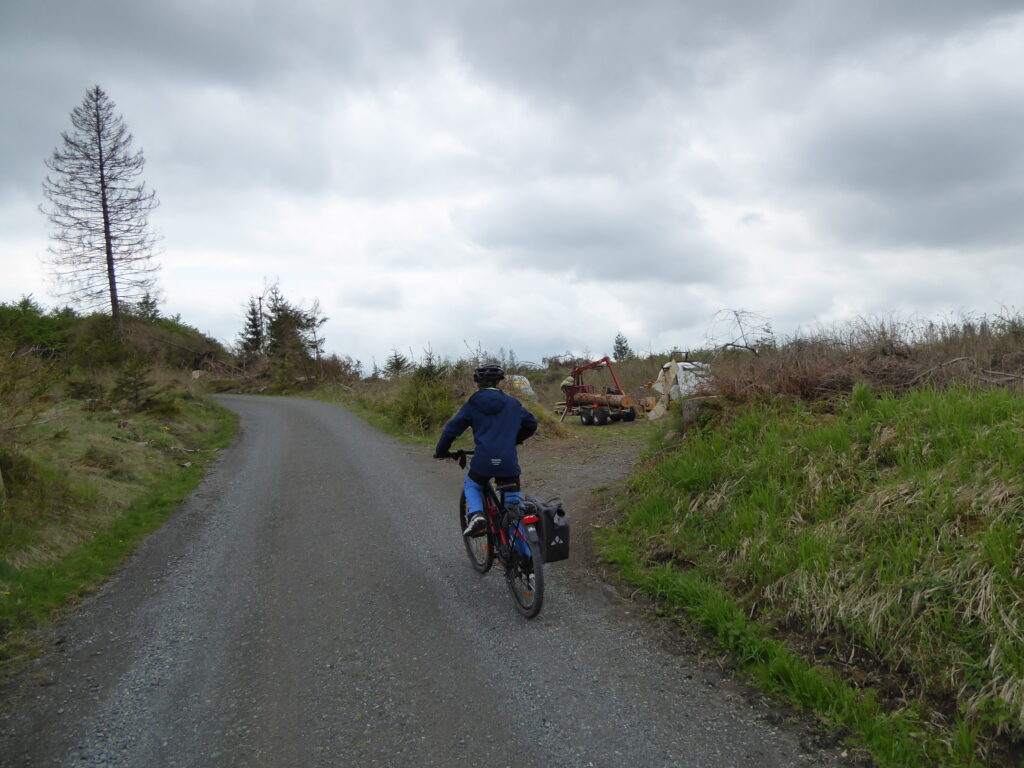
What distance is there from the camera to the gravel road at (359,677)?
10.1ft

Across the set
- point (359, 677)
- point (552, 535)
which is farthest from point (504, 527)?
point (359, 677)

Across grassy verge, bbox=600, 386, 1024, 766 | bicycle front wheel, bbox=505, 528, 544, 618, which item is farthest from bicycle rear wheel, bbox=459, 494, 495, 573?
grassy verge, bbox=600, 386, 1024, 766

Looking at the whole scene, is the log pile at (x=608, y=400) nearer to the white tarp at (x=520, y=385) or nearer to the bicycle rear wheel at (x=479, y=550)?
the white tarp at (x=520, y=385)

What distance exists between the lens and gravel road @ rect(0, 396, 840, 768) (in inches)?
122

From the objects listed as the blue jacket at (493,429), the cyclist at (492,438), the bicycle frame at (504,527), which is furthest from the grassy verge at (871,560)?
the blue jacket at (493,429)

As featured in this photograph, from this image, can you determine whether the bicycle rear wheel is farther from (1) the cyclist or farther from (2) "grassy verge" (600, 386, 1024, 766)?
(2) "grassy verge" (600, 386, 1024, 766)

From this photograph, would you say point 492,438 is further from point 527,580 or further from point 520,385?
point 520,385

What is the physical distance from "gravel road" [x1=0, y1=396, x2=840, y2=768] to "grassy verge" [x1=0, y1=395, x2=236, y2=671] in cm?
36

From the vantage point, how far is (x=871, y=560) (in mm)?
3918

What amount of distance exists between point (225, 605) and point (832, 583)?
482 cm

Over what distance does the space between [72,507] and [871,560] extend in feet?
27.7

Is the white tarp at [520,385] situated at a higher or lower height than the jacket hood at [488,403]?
higher

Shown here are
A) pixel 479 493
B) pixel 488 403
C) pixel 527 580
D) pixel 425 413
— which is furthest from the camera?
pixel 425 413

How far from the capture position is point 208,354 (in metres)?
43.1
